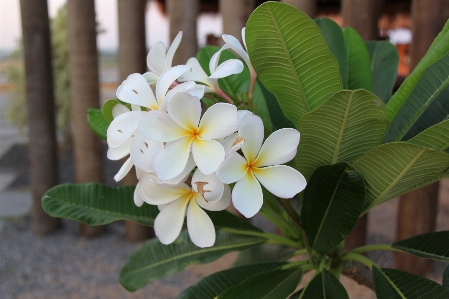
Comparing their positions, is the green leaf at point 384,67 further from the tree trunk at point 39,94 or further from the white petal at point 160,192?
the tree trunk at point 39,94

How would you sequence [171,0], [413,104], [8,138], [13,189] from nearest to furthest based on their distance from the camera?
1. [413,104]
2. [171,0]
3. [13,189]
4. [8,138]

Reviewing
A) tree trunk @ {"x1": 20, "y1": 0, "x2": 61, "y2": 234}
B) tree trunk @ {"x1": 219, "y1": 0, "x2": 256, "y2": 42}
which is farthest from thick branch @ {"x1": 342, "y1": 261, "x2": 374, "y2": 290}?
tree trunk @ {"x1": 20, "y1": 0, "x2": 61, "y2": 234}

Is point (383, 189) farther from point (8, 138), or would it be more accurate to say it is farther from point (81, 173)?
point (8, 138)

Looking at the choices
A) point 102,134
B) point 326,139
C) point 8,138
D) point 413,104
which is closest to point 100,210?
point 102,134

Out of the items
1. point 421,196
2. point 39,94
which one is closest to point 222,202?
point 421,196

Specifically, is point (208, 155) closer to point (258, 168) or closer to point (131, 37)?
point (258, 168)

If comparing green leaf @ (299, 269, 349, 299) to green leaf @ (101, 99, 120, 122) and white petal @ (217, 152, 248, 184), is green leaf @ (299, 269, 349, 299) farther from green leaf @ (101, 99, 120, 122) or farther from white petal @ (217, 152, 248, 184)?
green leaf @ (101, 99, 120, 122)

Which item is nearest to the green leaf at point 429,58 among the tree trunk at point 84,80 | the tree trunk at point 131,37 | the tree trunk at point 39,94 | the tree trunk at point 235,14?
the tree trunk at point 235,14
